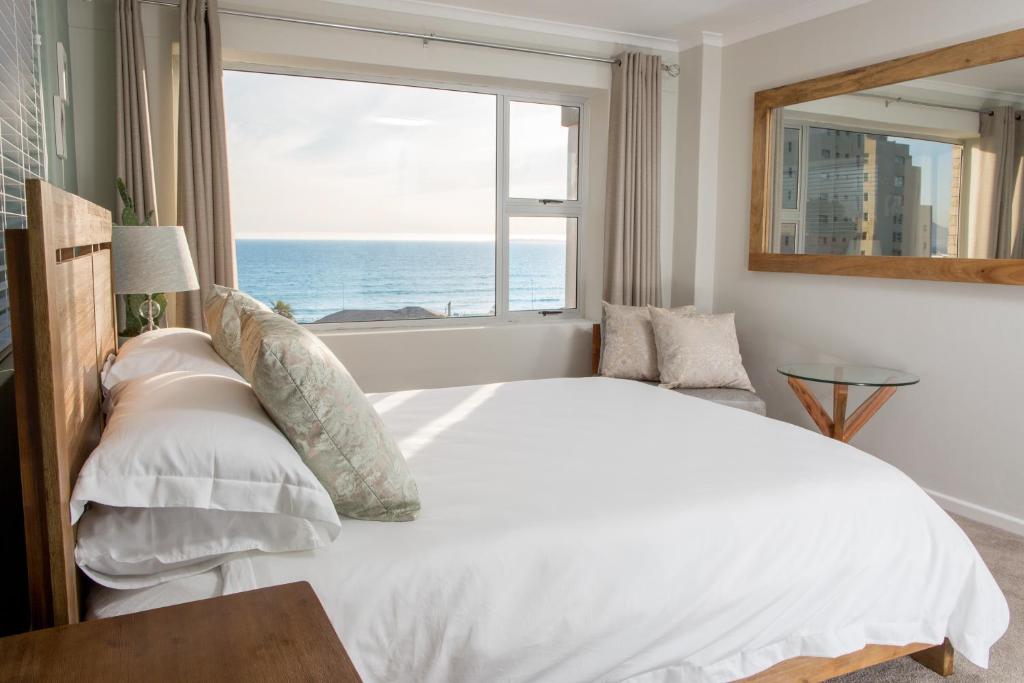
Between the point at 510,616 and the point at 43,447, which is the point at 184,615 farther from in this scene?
the point at 510,616

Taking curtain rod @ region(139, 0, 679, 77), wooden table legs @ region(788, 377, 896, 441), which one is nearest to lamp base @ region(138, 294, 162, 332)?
curtain rod @ region(139, 0, 679, 77)

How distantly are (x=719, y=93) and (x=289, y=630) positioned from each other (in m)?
4.41

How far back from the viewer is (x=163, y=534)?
142 centimetres

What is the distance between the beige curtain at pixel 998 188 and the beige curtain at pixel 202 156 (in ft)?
11.2

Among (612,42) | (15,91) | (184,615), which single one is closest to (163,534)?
(184,615)

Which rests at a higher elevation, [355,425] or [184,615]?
[355,425]

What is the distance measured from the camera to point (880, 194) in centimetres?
382

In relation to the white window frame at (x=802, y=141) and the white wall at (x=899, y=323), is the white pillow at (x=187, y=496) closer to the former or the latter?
the white wall at (x=899, y=323)

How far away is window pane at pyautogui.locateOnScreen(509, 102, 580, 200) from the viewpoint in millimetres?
4785

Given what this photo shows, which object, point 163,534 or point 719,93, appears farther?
point 719,93

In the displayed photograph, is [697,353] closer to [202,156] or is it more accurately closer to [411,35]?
[411,35]

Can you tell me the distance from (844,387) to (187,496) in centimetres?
298

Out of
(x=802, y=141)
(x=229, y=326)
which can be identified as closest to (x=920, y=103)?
(x=802, y=141)

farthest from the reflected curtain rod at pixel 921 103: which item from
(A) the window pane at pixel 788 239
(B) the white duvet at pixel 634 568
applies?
(B) the white duvet at pixel 634 568
